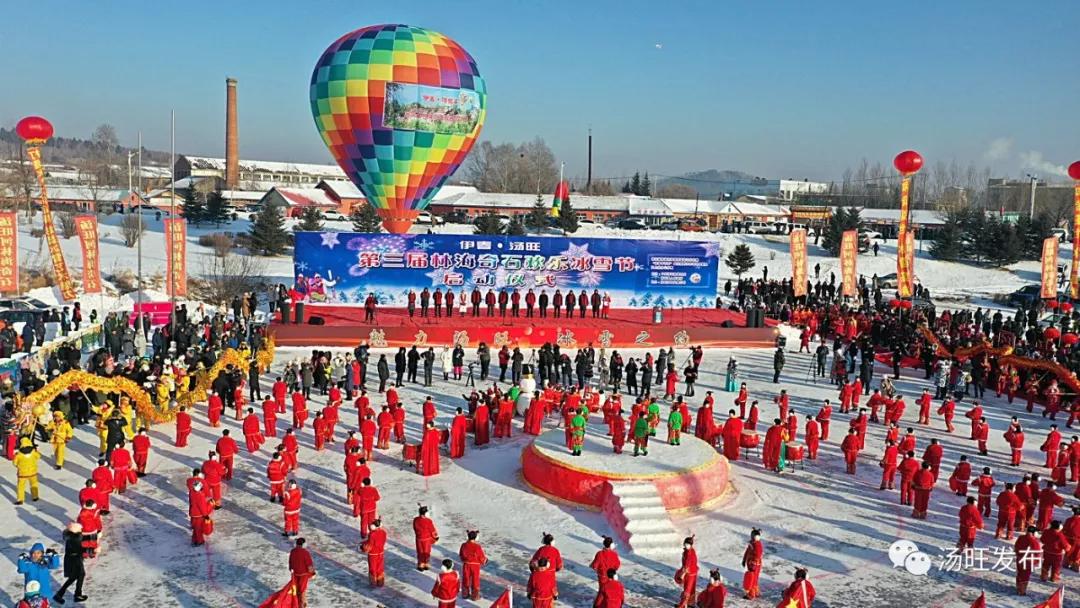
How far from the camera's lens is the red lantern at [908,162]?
25781 mm

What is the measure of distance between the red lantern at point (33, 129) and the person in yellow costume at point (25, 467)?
47.8 feet

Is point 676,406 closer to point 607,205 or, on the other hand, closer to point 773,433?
point 773,433

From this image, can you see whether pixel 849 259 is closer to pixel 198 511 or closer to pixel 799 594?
pixel 799 594

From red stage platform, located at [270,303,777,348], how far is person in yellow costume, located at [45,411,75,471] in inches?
460

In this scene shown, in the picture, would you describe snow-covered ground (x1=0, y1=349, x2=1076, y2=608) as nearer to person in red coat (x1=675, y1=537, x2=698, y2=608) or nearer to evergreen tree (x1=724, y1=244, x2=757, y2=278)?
person in red coat (x1=675, y1=537, x2=698, y2=608)

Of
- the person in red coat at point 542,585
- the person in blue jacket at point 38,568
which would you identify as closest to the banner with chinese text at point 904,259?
the person in red coat at point 542,585

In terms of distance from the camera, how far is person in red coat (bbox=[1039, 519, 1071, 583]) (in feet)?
35.9

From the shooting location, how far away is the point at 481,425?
652 inches

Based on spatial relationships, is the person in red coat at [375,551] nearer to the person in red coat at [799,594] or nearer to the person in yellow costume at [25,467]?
the person in red coat at [799,594]

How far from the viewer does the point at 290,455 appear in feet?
45.4

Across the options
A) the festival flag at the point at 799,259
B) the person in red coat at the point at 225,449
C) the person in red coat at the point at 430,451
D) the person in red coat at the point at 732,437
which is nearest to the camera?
the person in red coat at the point at 225,449

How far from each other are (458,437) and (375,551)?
17.6 feet

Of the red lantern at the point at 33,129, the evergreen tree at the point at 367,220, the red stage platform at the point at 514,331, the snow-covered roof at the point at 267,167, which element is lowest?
the red stage platform at the point at 514,331

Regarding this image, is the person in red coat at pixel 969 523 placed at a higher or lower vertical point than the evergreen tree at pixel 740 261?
lower
